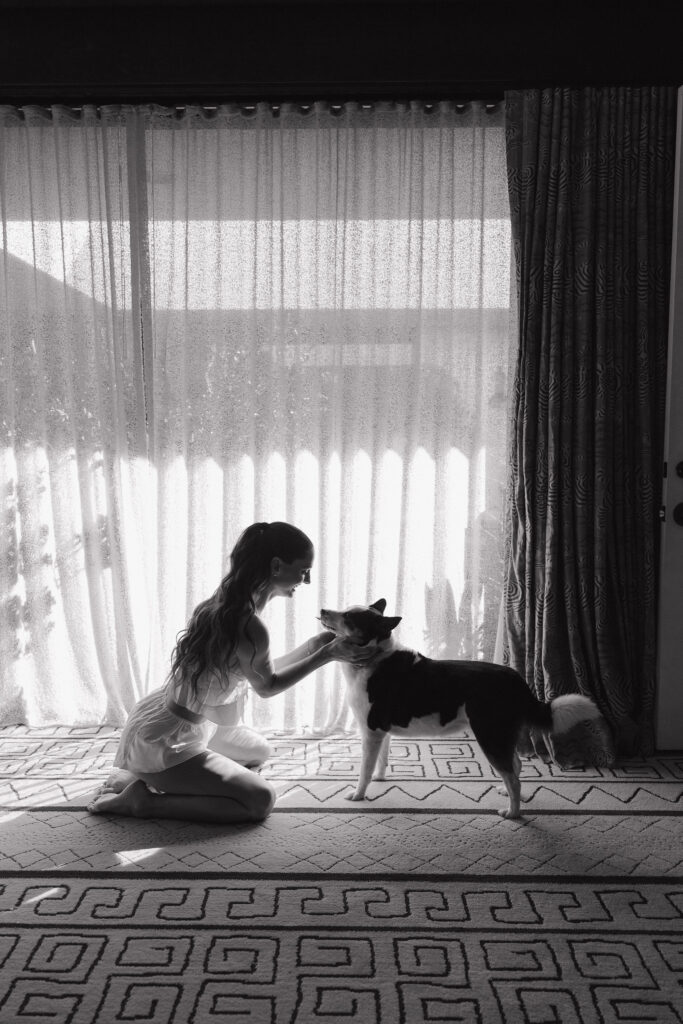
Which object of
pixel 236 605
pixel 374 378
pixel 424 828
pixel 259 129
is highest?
pixel 259 129

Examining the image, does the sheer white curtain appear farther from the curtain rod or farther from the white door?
the white door

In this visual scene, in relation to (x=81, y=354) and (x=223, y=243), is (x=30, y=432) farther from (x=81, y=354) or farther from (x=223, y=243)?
(x=223, y=243)

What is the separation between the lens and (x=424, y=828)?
2.51m

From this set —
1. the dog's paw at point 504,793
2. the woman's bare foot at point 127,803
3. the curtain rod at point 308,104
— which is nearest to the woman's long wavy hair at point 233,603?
the woman's bare foot at point 127,803

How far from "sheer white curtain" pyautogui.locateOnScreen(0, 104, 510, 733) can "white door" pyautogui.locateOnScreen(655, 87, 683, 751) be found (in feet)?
1.91

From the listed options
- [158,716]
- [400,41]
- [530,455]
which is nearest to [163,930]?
[158,716]

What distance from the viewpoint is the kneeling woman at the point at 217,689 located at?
256 centimetres

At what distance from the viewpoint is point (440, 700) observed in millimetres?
2564

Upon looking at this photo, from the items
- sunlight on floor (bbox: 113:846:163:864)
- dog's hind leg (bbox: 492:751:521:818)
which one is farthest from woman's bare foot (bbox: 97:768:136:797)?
dog's hind leg (bbox: 492:751:521:818)

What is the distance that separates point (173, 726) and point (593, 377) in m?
1.79

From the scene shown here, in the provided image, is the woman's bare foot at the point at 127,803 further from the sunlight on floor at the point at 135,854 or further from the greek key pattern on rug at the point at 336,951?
the greek key pattern on rug at the point at 336,951

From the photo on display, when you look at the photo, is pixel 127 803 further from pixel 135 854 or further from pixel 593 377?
pixel 593 377

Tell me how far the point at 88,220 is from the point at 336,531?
144 centimetres

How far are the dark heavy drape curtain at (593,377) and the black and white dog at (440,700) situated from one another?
583mm
